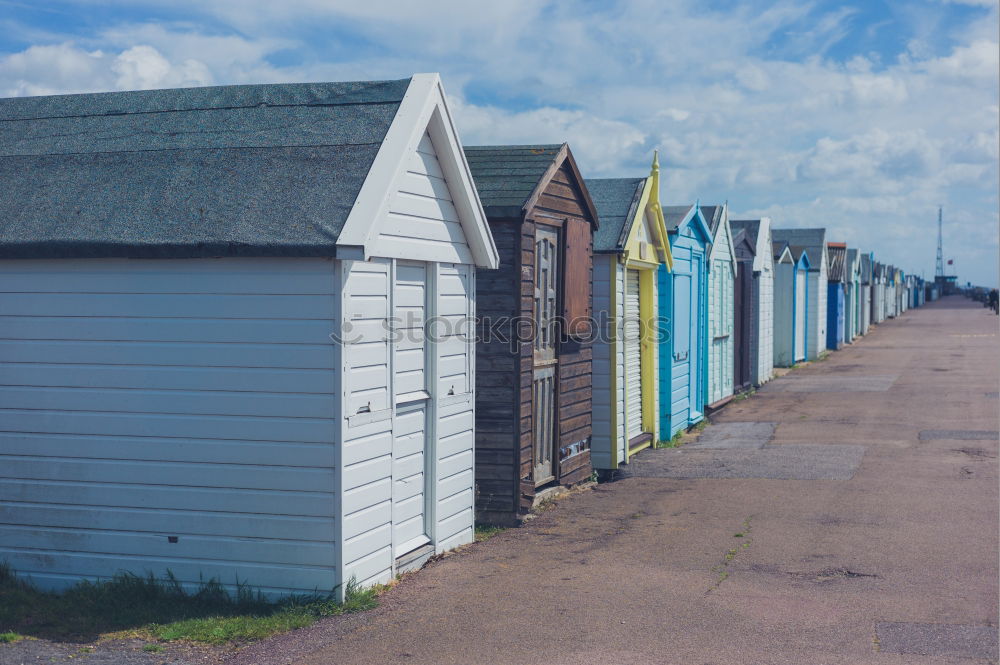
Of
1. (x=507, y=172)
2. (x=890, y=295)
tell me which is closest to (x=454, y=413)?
(x=507, y=172)

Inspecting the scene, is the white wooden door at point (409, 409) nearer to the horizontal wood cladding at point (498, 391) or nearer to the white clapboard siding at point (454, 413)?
the white clapboard siding at point (454, 413)

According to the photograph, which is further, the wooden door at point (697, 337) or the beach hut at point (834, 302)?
the beach hut at point (834, 302)

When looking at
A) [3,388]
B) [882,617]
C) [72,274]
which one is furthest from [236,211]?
[882,617]

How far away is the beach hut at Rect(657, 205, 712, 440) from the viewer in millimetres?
15086

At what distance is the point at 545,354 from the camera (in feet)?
35.4

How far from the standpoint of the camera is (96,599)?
22.6 ft

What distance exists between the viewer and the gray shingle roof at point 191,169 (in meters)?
6.81

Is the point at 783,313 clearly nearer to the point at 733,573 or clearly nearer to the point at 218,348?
the point at 733,573

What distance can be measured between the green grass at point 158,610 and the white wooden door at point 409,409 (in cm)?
85

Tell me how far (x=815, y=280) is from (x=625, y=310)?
71.4ft

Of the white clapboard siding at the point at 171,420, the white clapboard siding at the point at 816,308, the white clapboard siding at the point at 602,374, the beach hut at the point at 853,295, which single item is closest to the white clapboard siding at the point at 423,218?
the white clapboard siding at the point at 171,420

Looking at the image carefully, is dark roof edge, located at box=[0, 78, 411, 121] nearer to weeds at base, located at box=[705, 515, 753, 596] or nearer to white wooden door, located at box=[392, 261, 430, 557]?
white wooden door, located at box=[392, 261, 430, 557]

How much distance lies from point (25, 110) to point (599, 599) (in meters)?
6.20

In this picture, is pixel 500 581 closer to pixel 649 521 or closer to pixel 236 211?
pixel 649 521
